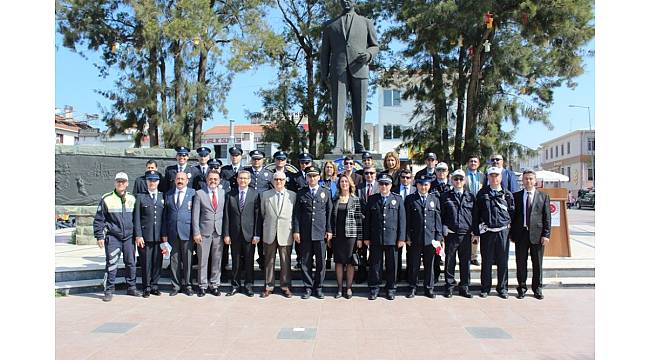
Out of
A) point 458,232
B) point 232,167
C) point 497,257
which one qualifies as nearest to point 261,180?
point 232,167

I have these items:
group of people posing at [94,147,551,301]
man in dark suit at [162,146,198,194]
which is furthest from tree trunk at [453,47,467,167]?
man in dark suit at [162,146,198,194]

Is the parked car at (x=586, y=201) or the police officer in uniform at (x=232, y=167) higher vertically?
the police officer in uniform at (x=232, y=167)

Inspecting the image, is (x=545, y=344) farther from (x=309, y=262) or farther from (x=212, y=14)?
(x=212, y=14)

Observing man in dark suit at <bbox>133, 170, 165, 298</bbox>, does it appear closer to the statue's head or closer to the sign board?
the statue's head

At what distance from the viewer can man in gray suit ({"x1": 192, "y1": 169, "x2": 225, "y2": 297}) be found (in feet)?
23.8

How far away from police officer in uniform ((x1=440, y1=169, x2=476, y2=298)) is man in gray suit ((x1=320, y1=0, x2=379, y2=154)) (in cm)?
264

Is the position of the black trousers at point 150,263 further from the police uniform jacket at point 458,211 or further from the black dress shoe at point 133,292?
the police uniform jacket at point 458,211

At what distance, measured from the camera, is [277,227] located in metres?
7.19

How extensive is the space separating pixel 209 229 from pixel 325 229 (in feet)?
5.35

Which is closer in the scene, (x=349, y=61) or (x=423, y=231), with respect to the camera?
(x=423, y=231)

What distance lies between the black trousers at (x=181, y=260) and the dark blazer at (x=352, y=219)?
2046 millimetres

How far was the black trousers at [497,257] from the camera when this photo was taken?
707 centimetres

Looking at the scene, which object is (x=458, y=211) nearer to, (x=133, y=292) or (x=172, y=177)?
(x=172, y=177)

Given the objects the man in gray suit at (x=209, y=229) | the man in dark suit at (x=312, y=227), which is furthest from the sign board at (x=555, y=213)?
the man in gray suit at (x=209, y=229)
